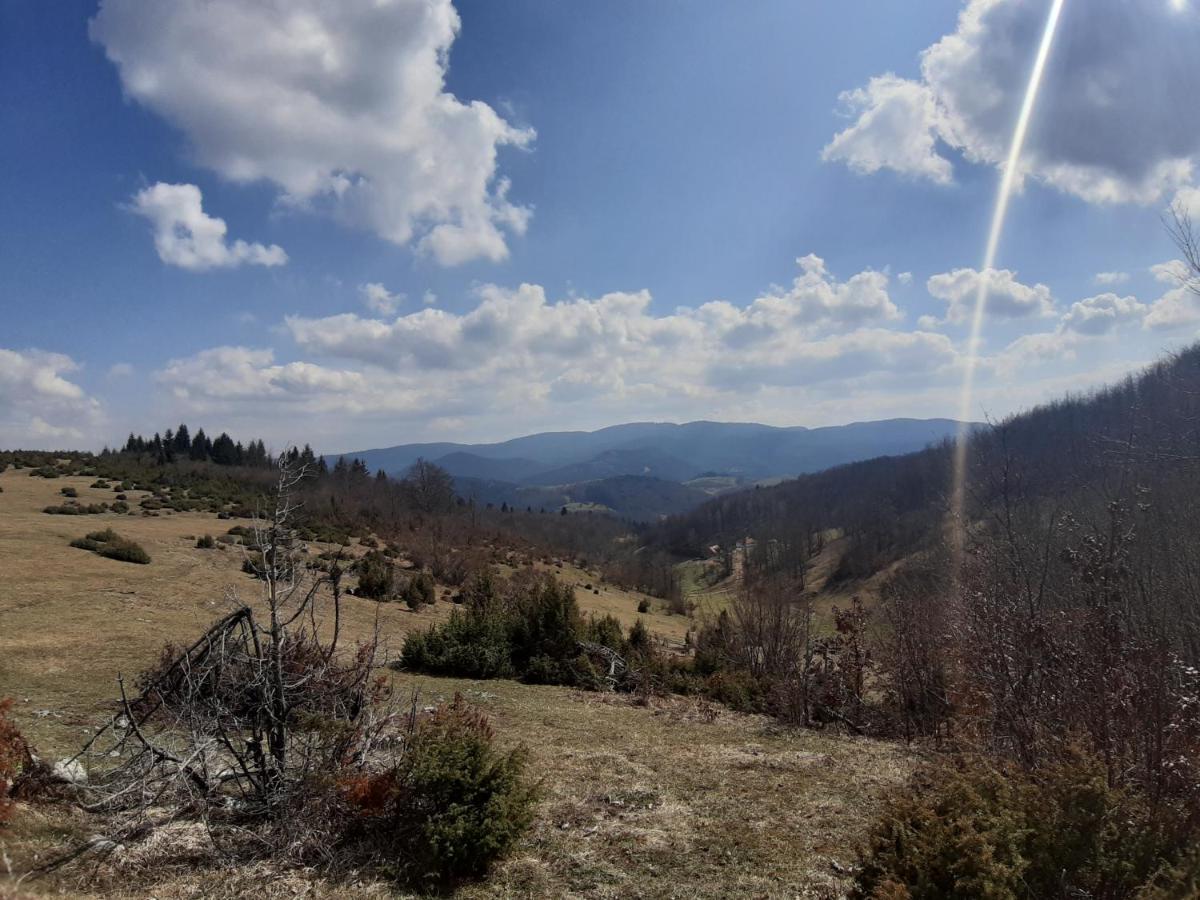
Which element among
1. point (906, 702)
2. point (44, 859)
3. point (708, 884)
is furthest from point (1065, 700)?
point (44, 859)

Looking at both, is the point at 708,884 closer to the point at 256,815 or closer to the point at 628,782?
the point at 628,782

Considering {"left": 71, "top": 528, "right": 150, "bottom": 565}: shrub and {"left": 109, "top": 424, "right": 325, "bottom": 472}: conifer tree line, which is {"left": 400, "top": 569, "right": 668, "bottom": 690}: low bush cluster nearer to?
{"left": 71, "top": 528, "right": 150, "bottom": 565}: shrub

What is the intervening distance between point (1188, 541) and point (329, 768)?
44.6 ft

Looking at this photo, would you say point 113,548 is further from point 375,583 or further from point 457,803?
point 457,803

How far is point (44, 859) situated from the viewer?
15.3 ft

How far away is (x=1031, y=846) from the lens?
151 inches

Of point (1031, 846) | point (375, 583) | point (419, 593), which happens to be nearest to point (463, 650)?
point (419, 593)

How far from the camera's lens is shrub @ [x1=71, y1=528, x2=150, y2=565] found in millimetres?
20250

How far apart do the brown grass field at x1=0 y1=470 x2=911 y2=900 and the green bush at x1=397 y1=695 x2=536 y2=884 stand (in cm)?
29

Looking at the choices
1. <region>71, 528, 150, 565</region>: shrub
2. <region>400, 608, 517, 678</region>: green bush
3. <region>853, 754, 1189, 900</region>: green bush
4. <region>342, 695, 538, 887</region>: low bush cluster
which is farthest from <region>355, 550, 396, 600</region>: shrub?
<region>853, 754, 1189, 900</region>: green bush

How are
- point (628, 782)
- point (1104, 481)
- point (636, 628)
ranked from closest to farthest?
1. point (628, 782)
2. point (1104, 481)
3. point (636, 628)

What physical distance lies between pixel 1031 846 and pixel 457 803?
4.22m

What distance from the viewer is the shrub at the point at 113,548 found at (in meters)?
20.2

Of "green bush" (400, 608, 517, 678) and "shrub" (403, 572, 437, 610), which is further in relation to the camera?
"shrub" (403, 572, 437, 610)
